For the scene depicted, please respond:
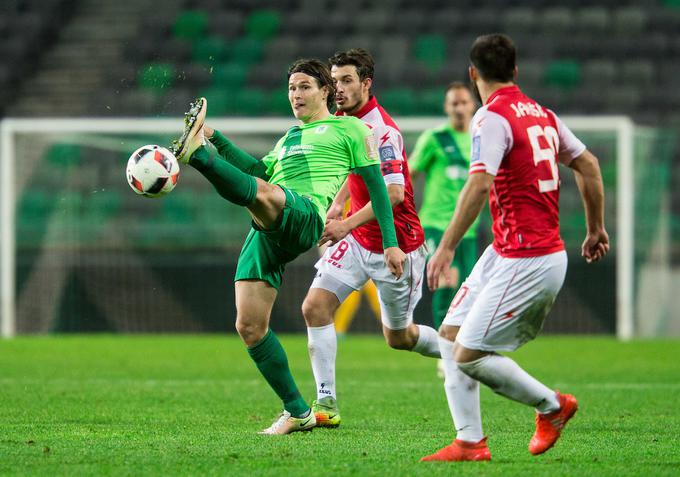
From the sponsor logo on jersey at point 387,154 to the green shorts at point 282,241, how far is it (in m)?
0.90

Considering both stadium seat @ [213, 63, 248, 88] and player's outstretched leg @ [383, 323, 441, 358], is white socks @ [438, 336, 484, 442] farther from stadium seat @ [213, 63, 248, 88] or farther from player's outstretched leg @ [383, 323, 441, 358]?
stadium seat @ [213, 63, 248, 88]

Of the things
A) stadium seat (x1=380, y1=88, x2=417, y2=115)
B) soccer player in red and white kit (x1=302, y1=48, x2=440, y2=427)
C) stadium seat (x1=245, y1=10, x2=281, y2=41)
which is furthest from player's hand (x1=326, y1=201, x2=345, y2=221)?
stadium seat (x1=245, y1=10, x2=281, y2=41)

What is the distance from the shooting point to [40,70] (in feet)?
74.5

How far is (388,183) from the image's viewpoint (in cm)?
674

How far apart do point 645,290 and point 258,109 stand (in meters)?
7.62

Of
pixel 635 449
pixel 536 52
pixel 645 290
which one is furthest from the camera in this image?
pixel 536 52

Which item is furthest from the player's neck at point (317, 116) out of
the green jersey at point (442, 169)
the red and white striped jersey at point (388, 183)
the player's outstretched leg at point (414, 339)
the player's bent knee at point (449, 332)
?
the green jersey at point (442, 169)

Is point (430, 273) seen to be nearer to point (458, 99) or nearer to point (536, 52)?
point (458, 99)

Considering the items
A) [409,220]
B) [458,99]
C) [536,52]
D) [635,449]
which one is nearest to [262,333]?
[409,220]

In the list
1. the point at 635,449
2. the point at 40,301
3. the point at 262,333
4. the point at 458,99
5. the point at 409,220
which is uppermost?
the point at 458,99

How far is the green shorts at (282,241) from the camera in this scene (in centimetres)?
587

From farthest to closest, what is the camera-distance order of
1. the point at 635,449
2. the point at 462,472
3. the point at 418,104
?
the point at 418,104 → the point at 635,449 → the point at 462,472

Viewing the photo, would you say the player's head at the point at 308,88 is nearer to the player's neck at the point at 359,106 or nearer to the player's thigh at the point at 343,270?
the player's neck at the point at 359,106

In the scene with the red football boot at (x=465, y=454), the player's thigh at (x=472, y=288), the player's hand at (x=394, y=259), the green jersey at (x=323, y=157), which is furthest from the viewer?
the green jersey at (x=323, y=157)
